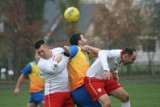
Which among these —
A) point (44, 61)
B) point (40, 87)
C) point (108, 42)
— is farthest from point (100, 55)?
point (108, 42)

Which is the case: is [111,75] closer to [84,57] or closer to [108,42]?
[84,57]

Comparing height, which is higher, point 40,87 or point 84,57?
point 84,57

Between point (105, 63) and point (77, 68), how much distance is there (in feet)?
2.35

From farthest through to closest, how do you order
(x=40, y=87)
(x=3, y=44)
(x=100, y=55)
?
(x=3, y=44), (x=40, y=87), (x=100, y=55)

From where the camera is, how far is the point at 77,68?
1062 centimetres

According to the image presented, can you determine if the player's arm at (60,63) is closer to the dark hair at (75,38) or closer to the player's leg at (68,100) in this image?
the player's leg at (68,100)

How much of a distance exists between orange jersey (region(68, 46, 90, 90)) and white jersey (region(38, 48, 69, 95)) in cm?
11

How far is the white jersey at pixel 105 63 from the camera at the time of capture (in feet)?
33.4

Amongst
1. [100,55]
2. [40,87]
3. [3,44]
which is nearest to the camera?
[100,55]

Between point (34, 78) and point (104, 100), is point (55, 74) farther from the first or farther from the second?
point (34, 78)

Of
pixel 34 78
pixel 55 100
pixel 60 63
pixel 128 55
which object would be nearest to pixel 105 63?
pixel 128 55

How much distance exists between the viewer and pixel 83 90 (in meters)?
10.7

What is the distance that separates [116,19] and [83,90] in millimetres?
35246

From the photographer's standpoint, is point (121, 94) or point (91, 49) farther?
point (121, 94)
